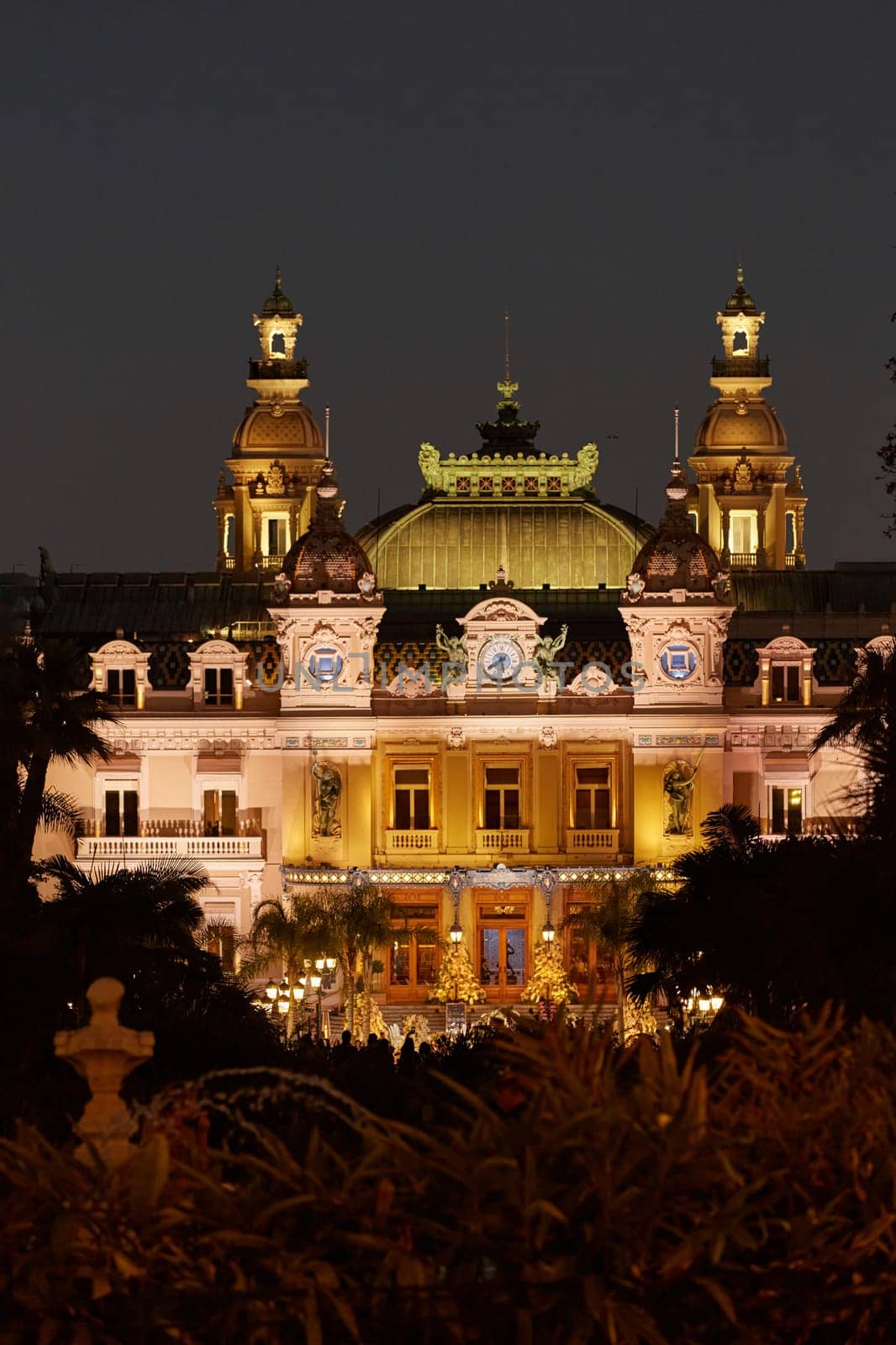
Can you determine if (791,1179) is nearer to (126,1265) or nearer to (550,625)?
(126,1265)

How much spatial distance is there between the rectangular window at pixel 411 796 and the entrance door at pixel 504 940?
4.02 meters

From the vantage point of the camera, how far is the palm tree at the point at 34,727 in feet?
229

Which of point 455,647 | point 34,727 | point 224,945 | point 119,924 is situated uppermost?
point 455,647

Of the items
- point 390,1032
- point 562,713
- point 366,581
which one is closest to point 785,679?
point 562,713

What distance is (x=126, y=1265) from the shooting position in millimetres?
27438

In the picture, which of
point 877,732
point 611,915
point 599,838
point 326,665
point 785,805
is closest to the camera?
point 877,732

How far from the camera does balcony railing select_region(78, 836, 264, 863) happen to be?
104m

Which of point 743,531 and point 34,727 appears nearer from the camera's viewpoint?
point 34,727

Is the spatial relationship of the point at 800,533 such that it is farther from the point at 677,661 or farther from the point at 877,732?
the point at 877,732

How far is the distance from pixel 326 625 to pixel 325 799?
5.57m

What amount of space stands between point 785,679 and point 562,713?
24.9 feet

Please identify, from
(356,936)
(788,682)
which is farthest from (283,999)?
(788,682)

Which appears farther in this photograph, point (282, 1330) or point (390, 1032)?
point (390, 1032)

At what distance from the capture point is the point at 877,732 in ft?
185
